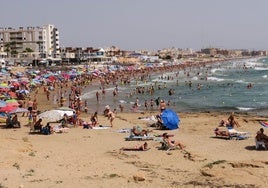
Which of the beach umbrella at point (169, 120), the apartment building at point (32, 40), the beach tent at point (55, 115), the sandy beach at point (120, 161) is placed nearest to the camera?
the sandy beach at point (120, 161)

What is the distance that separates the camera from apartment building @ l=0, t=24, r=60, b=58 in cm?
11300

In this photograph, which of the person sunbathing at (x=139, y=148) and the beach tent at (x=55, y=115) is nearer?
the person sunbathing at (x=139, y=148)

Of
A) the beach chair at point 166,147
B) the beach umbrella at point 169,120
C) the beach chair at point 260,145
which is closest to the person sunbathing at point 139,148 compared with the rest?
the beach chair at point 166,147

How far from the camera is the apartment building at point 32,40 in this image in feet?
371

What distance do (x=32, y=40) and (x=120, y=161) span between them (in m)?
105

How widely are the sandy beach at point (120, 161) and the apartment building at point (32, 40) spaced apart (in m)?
95.0

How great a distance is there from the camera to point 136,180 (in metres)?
10.8

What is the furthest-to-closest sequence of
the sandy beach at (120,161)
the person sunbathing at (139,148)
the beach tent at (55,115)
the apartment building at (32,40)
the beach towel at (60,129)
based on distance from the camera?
the apartment building at (32,40)
the beach tent at (55,115)
the beach towel at (60,129)
the person sunbathing at (139,148)
the sandy beach at (120,161)

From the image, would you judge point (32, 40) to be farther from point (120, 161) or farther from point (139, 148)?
point (120, 161)

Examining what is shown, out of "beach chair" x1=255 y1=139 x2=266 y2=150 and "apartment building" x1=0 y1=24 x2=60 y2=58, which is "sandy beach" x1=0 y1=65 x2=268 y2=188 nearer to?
"beach chair" x1=255 y1=139 x2=266 y2=150

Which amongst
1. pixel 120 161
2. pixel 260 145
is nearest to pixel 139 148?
pixel 120 161

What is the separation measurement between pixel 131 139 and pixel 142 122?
6079 mm

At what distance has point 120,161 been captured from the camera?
13.6 m

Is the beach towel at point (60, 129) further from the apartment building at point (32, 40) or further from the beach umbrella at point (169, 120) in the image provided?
the apartment building at point (32, 40)
